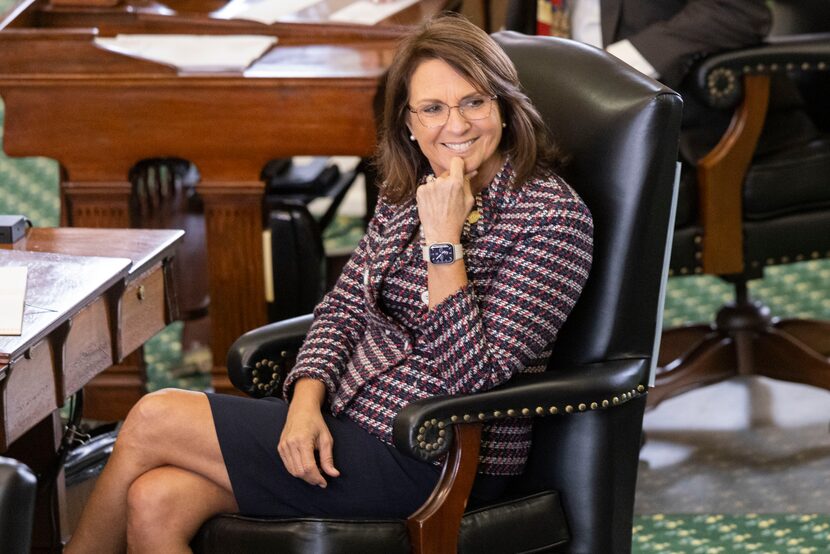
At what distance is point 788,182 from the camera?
3.10 m

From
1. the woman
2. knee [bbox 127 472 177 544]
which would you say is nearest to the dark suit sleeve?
the woman

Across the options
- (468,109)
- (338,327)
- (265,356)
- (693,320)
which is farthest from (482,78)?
→ (693,320)

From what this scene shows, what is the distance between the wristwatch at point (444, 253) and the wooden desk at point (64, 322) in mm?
530

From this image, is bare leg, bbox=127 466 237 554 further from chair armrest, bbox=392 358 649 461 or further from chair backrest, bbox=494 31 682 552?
chair backrest, bbox=494 31 682 552

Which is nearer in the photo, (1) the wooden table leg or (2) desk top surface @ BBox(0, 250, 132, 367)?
(2) desk top surface @ BBox(0, 250, 132, 367)

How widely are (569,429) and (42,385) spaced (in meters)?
0.78

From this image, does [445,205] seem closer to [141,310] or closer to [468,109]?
[468,109]

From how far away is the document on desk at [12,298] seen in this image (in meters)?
1.98

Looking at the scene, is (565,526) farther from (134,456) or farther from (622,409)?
(134,456)

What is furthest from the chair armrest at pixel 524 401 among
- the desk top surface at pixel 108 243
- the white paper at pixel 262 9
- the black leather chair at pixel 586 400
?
the white paper at pixel 262 9

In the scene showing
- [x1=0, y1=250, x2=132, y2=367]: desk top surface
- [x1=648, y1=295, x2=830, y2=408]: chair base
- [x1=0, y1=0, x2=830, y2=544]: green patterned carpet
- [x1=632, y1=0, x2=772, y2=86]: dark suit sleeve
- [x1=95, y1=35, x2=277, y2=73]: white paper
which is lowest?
[x1=0, y1=0, x2=830, y2=544]: green patterned carpet

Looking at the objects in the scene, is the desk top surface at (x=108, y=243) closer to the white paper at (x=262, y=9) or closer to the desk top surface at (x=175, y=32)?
the desk top surface at (x=175, y=32)

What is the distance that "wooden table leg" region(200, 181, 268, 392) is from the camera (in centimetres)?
324

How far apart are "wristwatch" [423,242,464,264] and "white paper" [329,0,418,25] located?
153cm
